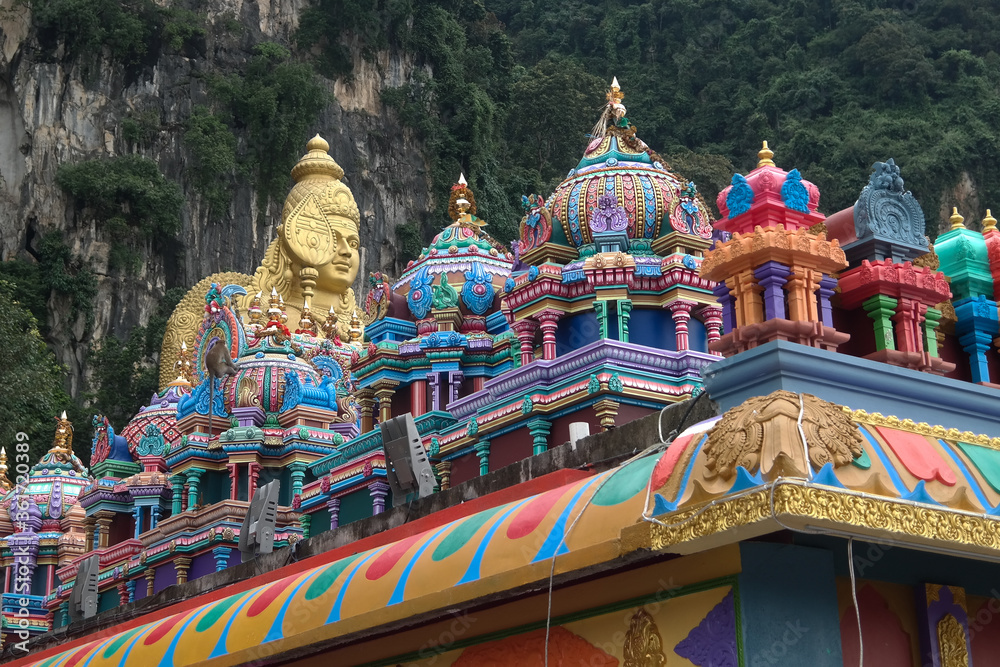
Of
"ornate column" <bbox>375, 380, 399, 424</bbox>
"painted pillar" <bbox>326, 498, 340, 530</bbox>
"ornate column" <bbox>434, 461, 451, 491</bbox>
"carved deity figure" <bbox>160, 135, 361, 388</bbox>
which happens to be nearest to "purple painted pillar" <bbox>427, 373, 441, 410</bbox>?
"ornate column" <bbox>375, 380, 399, 424</bbox>

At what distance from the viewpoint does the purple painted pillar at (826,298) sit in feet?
27.3

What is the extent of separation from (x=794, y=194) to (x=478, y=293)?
11.9 m

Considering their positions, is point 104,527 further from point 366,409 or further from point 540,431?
point 540,431

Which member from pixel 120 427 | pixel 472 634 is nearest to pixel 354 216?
pixel 120 427

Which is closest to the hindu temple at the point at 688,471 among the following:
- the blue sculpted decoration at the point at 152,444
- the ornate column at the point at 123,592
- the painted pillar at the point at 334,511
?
the painted pillar at the point at 334,511

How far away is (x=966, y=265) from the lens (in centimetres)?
919

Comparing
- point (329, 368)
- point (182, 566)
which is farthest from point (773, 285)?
point (329, 368)

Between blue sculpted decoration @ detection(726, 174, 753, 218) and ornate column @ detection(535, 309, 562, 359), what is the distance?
827 centimetres

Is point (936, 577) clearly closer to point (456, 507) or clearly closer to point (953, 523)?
point (953, 523)

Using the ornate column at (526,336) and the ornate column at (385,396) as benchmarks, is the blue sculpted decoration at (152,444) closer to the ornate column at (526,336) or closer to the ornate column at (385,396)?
the ornate column at (385,396)

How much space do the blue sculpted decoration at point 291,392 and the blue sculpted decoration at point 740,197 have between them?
50.3ft

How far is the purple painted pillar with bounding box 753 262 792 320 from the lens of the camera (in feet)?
25.9

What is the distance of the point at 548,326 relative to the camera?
16.6 metres

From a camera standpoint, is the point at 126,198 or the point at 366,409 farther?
the point at 126,198
